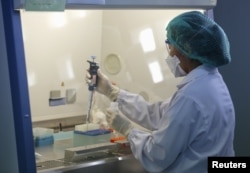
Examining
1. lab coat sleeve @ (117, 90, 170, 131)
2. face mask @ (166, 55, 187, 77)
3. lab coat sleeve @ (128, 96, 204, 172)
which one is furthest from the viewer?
lab coat sleeve @ (117, 90, 170, 131)

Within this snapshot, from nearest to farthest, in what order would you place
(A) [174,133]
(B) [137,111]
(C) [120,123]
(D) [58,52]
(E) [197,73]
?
(A) [174,133], (E) [197,73], (C) [120,123], (B) [137,111], (D) [58,52]

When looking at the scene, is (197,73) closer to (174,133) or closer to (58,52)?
(174,133)

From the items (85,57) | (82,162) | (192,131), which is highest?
(85,57)

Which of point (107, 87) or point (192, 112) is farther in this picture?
point (107, 87)

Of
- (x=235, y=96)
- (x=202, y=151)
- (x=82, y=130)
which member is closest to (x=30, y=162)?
(x=82, y=130)

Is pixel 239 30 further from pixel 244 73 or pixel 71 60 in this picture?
pixel 71 60

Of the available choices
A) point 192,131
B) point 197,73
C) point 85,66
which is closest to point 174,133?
point 192,131

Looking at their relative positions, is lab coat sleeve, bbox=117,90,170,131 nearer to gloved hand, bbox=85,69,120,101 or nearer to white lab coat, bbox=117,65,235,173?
gloved hand, bbox=85,69,120,101

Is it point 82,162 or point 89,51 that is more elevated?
point 89,51

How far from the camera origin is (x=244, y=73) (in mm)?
2205

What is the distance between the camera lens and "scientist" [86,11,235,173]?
51.7 inches

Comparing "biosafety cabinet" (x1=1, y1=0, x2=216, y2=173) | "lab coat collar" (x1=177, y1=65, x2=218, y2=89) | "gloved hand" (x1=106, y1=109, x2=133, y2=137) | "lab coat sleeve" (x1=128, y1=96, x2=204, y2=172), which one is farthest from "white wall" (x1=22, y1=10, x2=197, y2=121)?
"lab coat sleeve" (x1=128, y1=96, x2=204, y2=172)

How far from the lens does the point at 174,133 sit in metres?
1.30

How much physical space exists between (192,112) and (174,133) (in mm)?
88
